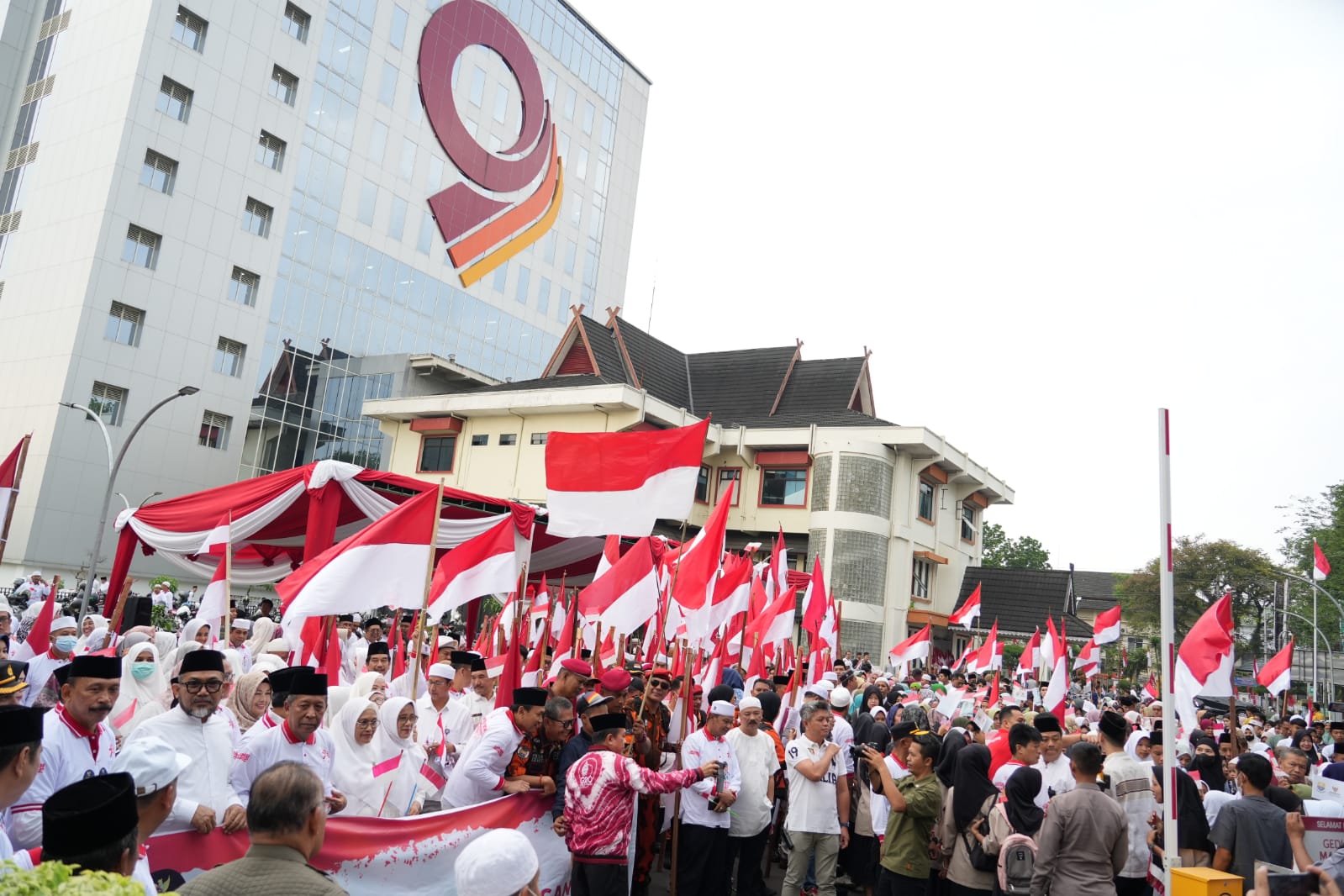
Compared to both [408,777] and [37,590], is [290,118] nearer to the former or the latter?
[37,590]

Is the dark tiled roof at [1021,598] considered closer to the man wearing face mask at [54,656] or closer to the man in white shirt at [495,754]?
the man wearing face mask at [54,656]

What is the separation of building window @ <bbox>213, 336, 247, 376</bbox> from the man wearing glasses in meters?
39.7

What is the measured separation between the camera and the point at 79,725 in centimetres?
451

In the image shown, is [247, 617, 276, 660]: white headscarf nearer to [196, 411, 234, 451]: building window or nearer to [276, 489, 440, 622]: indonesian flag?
[276, 489, 440, 622]: indonesian flag

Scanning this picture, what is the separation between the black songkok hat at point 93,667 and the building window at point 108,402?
3786 centimetres

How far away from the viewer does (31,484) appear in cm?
3512

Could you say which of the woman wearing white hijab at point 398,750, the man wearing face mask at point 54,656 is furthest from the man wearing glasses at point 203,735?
the man wearing face mask at point 54,656

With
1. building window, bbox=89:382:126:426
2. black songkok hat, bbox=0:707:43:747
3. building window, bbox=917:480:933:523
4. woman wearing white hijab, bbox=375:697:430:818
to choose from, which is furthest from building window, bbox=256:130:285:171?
black songkok hat, bbox=0:707:43:747

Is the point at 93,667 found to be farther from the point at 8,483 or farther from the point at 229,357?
the point at 229,357

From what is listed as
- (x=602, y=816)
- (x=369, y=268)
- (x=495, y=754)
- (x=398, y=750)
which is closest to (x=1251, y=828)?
(x=602, y=816)

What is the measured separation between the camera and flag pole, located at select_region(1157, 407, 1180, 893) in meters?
4.65

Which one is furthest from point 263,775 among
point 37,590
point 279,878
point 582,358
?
point 582,358

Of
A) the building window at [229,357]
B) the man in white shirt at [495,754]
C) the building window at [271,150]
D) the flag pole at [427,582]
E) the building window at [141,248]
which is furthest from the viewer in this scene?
the building window at [271,150]

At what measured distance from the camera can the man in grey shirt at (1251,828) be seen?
5.65m
